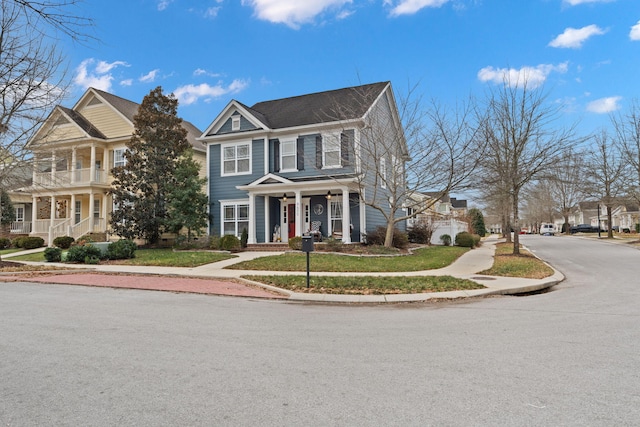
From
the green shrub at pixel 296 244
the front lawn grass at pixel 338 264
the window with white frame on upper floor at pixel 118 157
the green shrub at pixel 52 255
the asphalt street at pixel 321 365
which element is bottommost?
the asphalt street at pixel 321 365

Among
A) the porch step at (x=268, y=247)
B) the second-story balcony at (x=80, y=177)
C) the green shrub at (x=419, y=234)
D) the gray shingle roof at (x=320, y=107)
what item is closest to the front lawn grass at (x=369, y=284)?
the porch step at (x=268, y=247)

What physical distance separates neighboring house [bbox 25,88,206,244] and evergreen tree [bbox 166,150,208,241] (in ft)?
15.5

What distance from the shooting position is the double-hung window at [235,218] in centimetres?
2214

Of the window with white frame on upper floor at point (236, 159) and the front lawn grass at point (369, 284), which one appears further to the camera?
the window with white frame on upper floor at point (236, 159)

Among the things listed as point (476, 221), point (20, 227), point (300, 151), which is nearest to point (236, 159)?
point (300, 151)

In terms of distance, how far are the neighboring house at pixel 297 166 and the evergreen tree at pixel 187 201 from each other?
40.6 inches

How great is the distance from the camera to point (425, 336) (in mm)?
5727

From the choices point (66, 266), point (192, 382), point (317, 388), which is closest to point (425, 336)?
point (317, 388)

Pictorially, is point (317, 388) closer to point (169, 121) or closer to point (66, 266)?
point (66, 266)

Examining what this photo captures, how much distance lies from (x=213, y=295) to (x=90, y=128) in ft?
69.7

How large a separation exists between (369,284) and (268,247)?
34.2 feet

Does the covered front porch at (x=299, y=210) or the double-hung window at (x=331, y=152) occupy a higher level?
the double-hung window at (x=331, y=152)

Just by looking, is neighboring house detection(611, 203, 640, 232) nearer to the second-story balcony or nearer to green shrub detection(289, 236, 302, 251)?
green shrub detection(289, 236, 302, 251)

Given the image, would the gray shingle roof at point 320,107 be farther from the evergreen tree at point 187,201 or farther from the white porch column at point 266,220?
the evergreen tree at point 187,201
